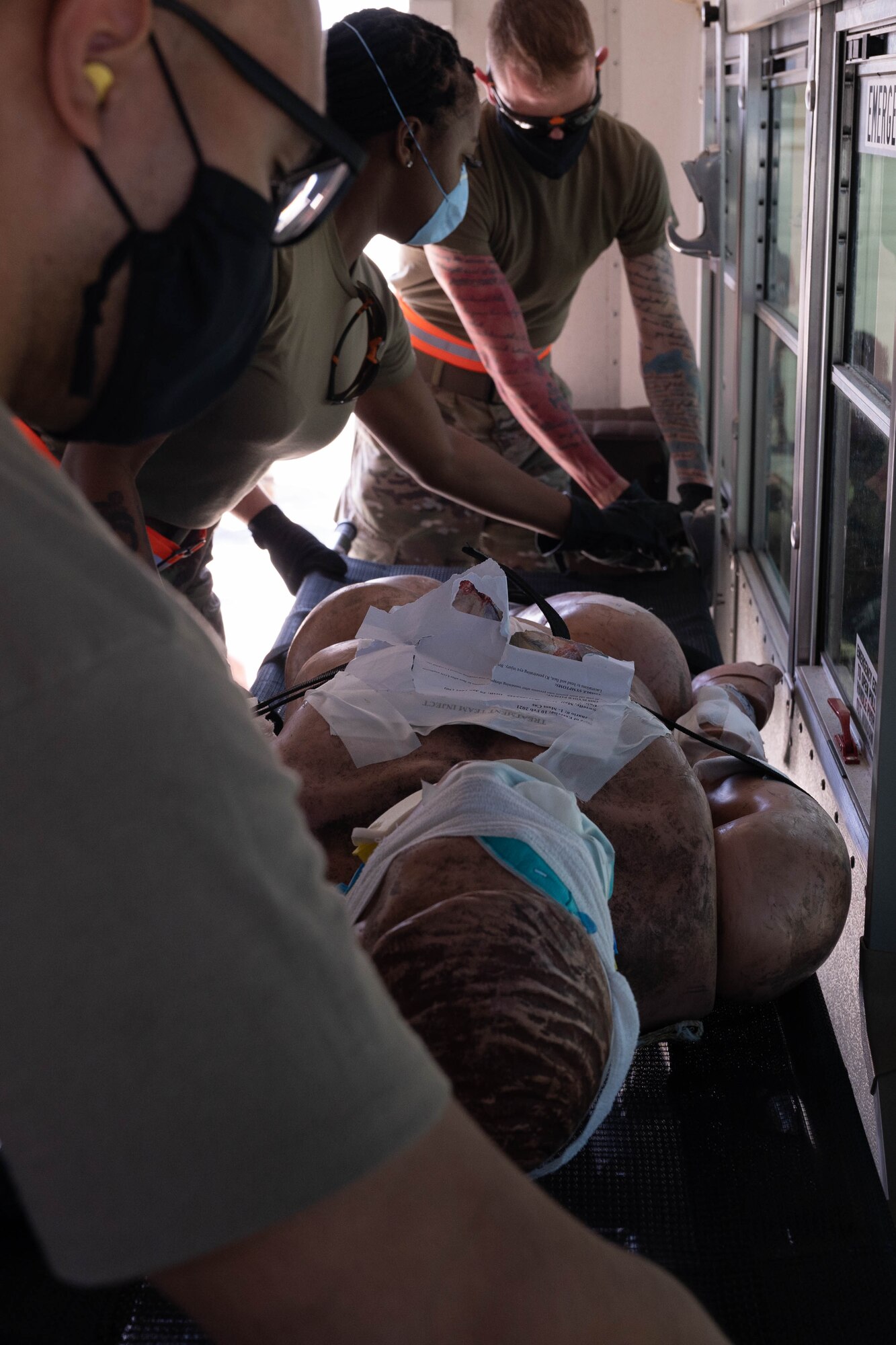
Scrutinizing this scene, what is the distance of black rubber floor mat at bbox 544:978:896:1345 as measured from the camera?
1161mm

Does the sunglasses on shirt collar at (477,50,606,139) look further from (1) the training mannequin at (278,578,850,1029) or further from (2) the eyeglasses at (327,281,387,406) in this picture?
(1) the training mannequin at (278,578,850,1029)

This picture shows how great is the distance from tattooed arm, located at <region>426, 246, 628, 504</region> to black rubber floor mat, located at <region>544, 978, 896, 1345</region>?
1765mm

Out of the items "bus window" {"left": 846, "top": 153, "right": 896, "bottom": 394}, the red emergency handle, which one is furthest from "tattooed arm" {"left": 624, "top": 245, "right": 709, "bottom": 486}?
the red emergency handle

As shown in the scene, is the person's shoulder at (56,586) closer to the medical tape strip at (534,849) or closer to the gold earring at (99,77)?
the gold earring at (99,77)

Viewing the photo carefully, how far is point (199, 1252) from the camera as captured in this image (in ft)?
1.58

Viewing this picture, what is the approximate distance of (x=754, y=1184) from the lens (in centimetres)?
131

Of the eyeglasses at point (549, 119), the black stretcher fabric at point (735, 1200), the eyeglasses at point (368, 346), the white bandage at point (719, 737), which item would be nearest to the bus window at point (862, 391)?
the white bandage at point (719, 737)

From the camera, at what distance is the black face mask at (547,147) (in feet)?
9.40

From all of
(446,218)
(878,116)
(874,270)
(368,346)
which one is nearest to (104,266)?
(368,346)

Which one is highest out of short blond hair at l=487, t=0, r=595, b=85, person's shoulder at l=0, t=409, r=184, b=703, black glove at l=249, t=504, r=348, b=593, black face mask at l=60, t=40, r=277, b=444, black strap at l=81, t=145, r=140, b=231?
short blond hair at l=487, t=0, r=595, b=85

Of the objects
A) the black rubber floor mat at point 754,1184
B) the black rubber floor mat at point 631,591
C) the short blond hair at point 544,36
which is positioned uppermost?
the short blond hair at point 544,36

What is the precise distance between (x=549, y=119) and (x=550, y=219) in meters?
0.34

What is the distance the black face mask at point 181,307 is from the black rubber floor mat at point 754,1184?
992 millimetres

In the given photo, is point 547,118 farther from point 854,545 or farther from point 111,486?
point 111,486
